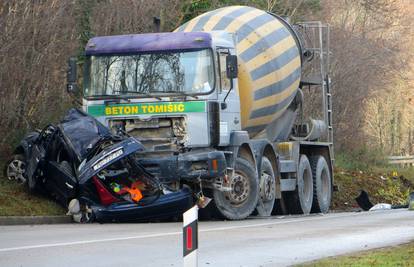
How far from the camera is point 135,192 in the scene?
16484 mm

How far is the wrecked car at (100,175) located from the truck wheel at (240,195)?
92 centimetres

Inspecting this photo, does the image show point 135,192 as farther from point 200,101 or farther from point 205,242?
point 205,242

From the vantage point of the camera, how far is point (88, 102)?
17547 mm

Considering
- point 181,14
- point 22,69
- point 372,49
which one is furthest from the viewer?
point 372,49

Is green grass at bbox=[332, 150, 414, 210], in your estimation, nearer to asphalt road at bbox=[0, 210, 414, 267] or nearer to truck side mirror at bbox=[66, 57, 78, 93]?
truck side mirror at bbox=[66, 57, 78, 93]

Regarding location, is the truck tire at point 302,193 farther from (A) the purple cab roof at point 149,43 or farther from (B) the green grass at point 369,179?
(A) the purple cab roof at point 149,43

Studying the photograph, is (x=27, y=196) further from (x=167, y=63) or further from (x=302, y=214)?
(x=302, y=214)

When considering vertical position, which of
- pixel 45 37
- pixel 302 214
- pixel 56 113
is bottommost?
pixel 302 214

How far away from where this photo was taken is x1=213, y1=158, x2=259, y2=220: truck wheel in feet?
57.4

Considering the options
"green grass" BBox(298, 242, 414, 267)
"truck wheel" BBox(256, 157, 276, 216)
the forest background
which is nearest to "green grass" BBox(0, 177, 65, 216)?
the forest background

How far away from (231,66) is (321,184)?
7.36 meters

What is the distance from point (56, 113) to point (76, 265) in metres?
11.8

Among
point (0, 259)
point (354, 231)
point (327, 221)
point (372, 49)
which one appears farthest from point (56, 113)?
point (372, 49)

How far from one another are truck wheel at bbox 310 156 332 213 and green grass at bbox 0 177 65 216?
730 cm
